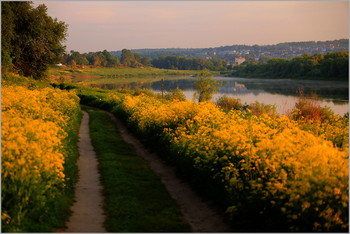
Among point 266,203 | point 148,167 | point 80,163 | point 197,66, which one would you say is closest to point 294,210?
point 266,203

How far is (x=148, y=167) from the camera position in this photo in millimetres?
14422

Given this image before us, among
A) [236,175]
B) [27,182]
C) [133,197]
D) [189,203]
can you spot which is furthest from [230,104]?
[27,182]

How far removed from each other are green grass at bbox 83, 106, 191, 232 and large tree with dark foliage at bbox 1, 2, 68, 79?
1776 centimetres

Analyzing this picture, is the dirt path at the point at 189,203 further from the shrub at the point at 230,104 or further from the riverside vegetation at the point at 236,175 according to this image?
the shrub at the point at 230,104

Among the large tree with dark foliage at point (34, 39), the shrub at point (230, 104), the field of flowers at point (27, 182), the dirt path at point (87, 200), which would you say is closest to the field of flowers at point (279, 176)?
the dirt path at point (87, 200)

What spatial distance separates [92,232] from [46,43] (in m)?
32.9

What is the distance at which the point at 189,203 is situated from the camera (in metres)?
10.4

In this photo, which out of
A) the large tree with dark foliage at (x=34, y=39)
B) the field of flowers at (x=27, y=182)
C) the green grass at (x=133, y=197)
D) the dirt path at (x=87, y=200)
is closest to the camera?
the field of flowers at (x=27, y=182)

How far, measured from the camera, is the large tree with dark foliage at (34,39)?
32844 mm

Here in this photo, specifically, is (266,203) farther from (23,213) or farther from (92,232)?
(23,213)

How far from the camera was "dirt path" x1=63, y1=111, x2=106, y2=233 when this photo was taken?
838 centimetres

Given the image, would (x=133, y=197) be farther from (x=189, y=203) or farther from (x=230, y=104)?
(x=230, y=104)

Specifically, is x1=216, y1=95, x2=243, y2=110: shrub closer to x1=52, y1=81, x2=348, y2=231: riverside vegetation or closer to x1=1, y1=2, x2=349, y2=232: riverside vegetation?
x1=1, y1=2, x2=349, y2=232: riverside vegetation

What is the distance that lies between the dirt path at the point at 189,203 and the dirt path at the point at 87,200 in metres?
2.07
